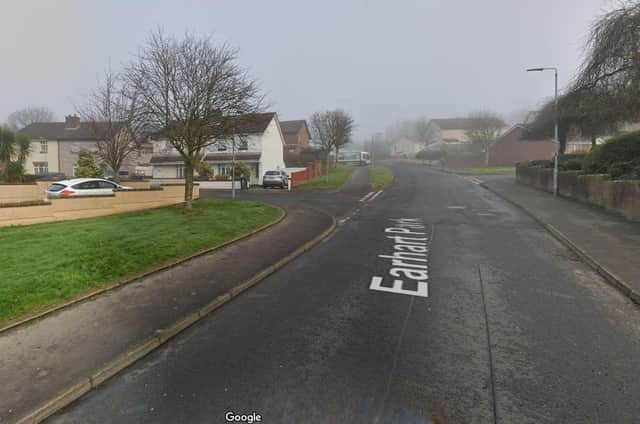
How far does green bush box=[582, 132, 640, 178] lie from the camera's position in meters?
15.1

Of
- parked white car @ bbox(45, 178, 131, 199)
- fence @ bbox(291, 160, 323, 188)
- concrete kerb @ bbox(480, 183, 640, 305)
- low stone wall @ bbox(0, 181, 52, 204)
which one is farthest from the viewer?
fence @ bbox(291, 160, 323, 188)

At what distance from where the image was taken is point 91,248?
823cm

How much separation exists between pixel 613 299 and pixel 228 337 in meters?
6.23

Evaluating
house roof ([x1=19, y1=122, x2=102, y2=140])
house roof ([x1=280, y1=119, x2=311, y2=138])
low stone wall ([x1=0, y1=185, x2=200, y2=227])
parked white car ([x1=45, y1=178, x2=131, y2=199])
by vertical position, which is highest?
house roof ([x1=280, y1=119, x2=311, y2=138])

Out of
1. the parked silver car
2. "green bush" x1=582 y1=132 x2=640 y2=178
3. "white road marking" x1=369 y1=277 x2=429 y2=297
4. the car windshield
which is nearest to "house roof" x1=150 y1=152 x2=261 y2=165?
the parked silver car

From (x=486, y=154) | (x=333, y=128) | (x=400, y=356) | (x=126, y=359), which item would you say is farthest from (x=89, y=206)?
(x=486, y=154)

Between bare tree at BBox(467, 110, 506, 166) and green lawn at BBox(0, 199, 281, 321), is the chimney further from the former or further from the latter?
bare tree at BBox(467, 110, 506, 166)

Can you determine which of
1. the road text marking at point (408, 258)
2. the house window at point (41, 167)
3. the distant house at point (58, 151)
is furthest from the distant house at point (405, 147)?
the road text marking at point (408, 258)

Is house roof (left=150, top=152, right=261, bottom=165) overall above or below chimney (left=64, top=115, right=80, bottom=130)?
below

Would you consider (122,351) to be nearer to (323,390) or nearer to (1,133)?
(323,390)

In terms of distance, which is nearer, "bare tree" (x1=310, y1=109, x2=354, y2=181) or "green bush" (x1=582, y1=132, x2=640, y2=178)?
"green bush" (x1=582, y1=132, x2=640, y2=178)

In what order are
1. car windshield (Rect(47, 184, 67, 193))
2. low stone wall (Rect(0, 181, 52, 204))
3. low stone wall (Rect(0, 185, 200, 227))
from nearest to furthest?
low stone wall (Rect(0, 185, 200, 227)) < car windshield (Rect(47, 184, 67, 193)) < low stone wall (Rect(0, 181, 52, 204))

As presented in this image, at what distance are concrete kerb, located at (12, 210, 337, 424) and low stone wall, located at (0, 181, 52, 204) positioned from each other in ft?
53.0

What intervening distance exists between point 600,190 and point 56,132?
186ft
